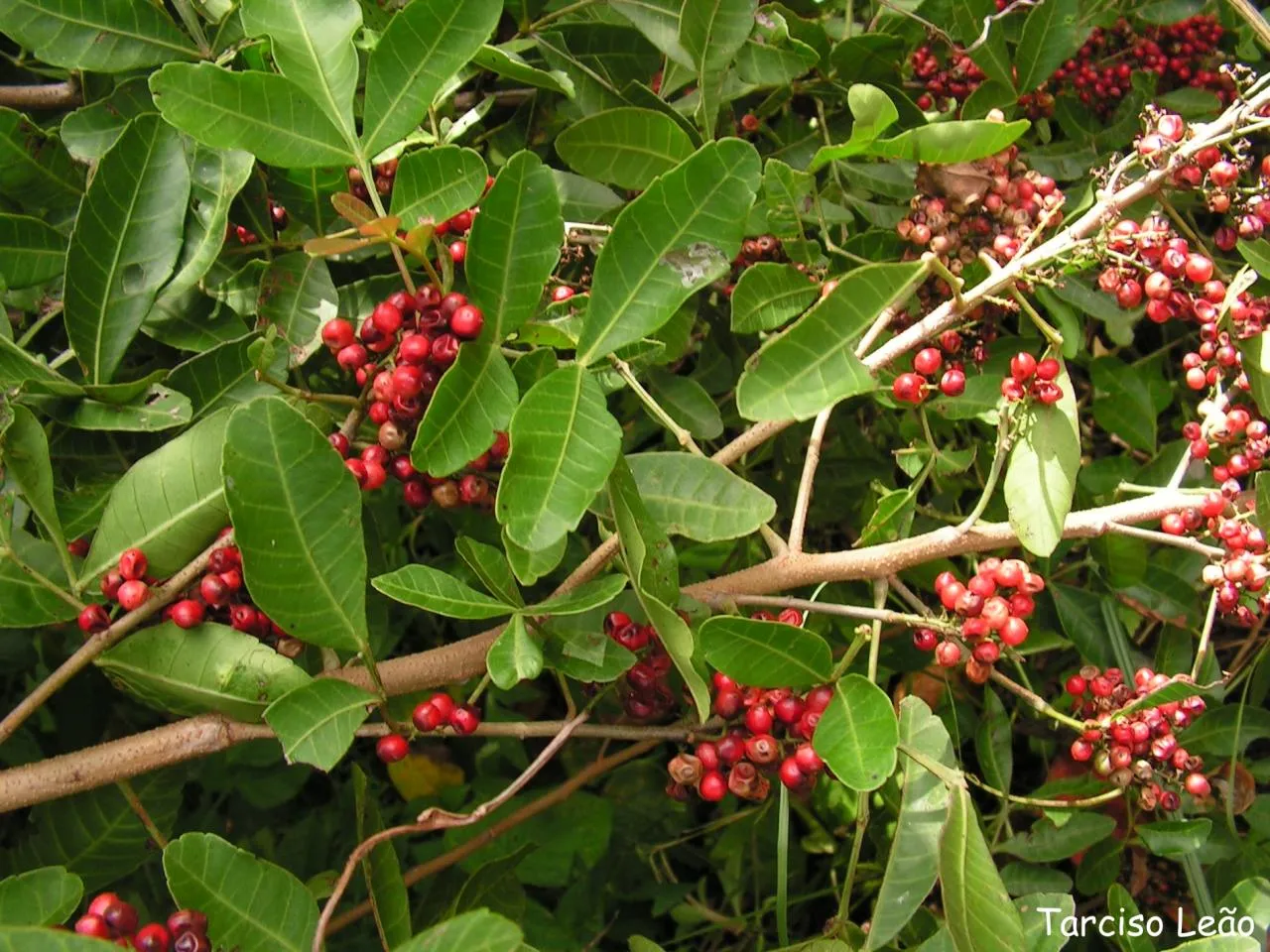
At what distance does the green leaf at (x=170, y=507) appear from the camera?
113cm

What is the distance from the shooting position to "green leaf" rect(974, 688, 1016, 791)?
1537 millimetres

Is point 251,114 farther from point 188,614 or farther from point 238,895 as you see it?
point 238,895

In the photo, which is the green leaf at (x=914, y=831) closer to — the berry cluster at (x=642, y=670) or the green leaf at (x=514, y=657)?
the berry cluster at (x=642, y=670)

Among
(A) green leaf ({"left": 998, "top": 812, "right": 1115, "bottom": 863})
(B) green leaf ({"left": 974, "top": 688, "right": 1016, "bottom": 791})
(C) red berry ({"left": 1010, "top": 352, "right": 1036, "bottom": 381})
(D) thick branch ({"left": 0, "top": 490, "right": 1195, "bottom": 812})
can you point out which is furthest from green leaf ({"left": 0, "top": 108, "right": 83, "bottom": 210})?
(A) green leaf ({"left": 998, "top": 812, "right": 1115, "bottom": 863})

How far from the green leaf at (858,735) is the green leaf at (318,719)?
466 mm

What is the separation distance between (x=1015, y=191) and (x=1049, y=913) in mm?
854

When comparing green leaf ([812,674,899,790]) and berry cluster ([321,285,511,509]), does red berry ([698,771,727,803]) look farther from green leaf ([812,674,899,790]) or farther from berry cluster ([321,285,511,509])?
berry cluster ([321,285,511,509])

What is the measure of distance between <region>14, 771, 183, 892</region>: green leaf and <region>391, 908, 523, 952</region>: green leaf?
22.7 inches

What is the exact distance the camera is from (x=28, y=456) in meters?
1.12

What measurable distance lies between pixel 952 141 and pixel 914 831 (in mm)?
720

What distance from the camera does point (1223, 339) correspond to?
136cm

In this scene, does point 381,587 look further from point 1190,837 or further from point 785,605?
point 1190,837

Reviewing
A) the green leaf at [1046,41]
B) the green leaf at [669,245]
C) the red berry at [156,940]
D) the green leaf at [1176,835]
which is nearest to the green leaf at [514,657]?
the green leaf at [669,245]

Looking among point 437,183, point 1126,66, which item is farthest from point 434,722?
point 1126,66
